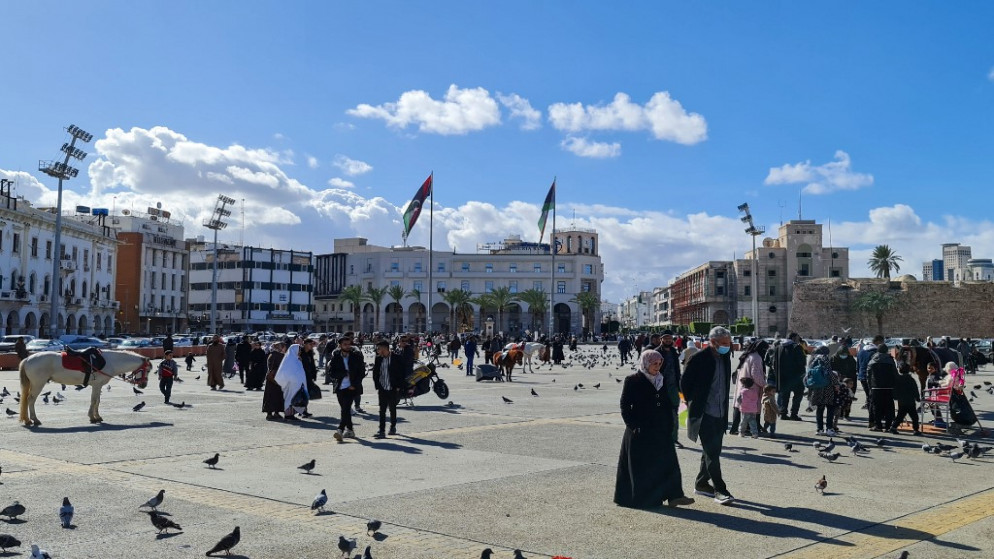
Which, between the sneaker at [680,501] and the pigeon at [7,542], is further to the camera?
the sneaker at [680,501]

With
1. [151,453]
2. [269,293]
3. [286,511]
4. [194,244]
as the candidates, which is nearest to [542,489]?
[286,511]

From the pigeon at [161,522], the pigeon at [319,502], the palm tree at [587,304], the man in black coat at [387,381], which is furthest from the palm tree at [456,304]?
the pigeon at [161,522]

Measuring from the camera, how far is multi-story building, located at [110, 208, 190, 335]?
99.6 m

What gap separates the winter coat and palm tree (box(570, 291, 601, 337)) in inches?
3679

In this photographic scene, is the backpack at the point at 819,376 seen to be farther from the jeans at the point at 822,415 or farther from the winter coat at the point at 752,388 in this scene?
the winter coat at the point at 752,388

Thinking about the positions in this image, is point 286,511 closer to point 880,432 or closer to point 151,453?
point 151,453

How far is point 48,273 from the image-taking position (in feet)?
244

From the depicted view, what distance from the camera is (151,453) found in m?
11.3

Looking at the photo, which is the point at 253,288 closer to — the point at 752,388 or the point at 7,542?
the point at 752,388

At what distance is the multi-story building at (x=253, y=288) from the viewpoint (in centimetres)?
11138

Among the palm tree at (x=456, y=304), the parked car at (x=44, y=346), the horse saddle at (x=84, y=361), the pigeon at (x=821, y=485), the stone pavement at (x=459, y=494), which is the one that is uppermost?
the palm tree at (x=456, y=304)

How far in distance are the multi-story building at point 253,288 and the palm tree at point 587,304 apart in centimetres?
3770

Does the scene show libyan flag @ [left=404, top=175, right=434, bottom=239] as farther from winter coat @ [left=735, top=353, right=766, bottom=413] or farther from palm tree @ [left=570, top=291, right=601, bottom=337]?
palm tree @ [left=570, top=291, right=601, bottom=337]

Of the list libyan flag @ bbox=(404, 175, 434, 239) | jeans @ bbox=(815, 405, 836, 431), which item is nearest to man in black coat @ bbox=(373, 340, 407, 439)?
jeans @ bbox=(815, 405, 836, 431)
